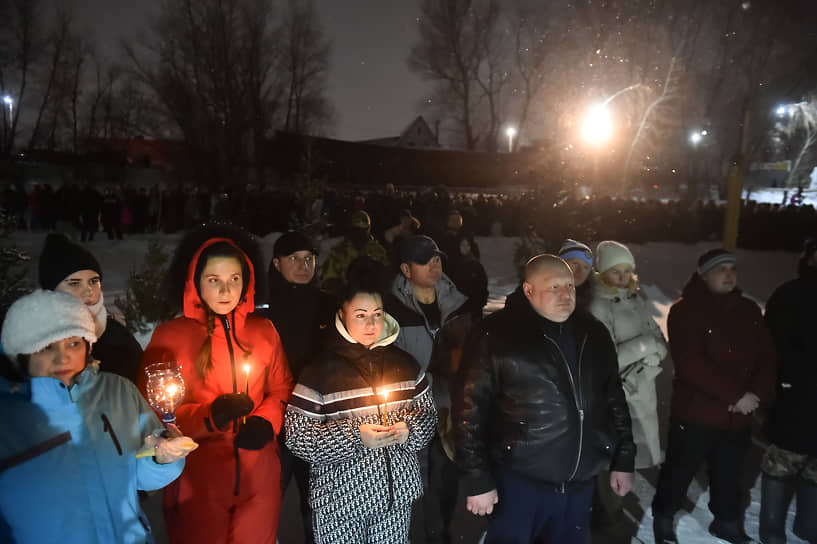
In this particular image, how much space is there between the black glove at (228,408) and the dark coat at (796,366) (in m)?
3.30

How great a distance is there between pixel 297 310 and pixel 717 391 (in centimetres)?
272

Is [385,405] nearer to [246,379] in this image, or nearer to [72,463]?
[246,379]

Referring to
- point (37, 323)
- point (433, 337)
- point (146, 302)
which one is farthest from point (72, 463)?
point (146, 302)

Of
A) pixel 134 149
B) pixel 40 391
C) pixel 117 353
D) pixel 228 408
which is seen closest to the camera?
pixel 40 391

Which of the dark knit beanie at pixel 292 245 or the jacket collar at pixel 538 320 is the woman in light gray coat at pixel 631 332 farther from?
the dark knit beanie at pixel 292 245

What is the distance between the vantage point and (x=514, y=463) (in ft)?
8.18

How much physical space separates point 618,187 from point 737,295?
1135 inches

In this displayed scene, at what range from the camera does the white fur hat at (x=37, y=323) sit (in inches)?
73.4

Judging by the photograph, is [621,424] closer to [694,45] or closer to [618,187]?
[618,187]

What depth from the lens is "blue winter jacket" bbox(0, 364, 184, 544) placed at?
1820 millimetres

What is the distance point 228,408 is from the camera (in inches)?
86.9

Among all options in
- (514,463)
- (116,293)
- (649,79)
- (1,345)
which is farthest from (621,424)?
(649,79)

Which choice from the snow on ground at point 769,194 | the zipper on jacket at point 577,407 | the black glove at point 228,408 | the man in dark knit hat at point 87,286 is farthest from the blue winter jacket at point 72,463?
the snow on ground at point 769,194

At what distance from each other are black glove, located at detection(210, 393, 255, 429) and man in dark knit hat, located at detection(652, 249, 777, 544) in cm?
275
